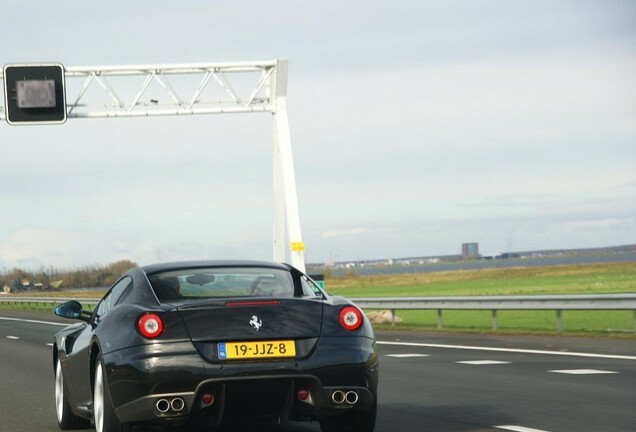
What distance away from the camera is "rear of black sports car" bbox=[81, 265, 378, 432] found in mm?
8023

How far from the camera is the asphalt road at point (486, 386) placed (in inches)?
400

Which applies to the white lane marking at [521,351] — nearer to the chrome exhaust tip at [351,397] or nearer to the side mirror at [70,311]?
the side mirror at [70,311]

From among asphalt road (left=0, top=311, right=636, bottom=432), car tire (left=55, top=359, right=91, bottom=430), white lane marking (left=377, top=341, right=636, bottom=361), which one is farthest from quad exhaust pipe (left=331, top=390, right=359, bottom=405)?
white lane marking (left=377, top=341, right=636, bottom=361)

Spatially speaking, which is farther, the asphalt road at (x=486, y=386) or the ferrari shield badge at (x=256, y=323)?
the asphalt road at (x=486, y=386)

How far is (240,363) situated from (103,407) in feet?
3.70

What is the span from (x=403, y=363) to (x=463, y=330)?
8.29m

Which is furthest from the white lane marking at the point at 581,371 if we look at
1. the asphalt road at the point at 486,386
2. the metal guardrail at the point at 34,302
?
the metal guardrail at the point at 34,302

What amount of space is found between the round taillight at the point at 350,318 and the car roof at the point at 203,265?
98cm

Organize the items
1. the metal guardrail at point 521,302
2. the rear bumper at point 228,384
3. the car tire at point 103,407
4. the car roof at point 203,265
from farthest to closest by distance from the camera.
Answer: the metal guardrail at point 521,302 < the car roof at point 203,265 < the car tire at point 103,407 < the rear bumper at point 228,384

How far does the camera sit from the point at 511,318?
32.2 metres

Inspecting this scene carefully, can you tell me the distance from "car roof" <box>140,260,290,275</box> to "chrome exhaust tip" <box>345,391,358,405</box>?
1394 millimetres

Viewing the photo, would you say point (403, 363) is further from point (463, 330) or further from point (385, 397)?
point (463, 330)

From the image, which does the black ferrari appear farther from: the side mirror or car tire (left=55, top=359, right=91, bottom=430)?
car tire (left=55, top=359, right=91, bottom=430)

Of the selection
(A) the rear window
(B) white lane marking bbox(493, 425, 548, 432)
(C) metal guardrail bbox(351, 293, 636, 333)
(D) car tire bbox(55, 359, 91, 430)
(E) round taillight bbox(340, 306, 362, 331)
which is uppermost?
(A) the rear window
